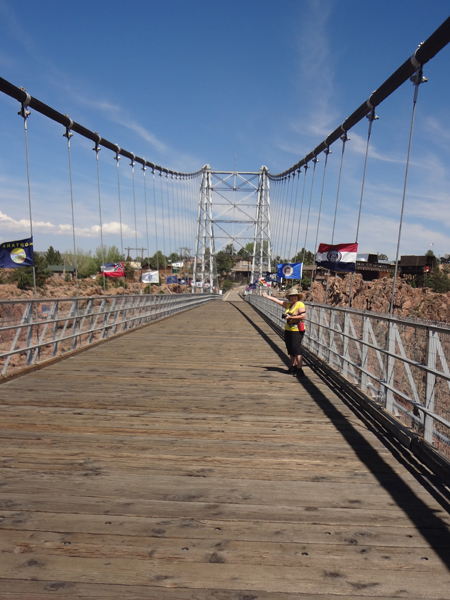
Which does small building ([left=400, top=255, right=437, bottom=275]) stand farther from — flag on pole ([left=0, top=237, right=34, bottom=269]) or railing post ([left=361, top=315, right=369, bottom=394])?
railing post ([left=361, top=315, right=369, bottom=394])

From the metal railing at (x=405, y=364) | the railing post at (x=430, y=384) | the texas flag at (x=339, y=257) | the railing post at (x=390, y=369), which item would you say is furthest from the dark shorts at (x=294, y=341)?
the texas flag at (x=339, y=257)

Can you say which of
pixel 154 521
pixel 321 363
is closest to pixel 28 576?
pixel 154 521

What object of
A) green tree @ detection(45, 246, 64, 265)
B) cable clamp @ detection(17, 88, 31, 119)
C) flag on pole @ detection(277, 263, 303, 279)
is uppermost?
cable clamp @ detection(17, 88, 31, 119)

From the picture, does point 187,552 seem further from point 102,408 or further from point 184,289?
point 184,289

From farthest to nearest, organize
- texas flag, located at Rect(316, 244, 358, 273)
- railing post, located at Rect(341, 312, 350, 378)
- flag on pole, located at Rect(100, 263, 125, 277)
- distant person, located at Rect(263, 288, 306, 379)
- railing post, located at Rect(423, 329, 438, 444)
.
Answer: flag on pole, located at Rect(100, 263, 125, 277) < texas flag, located at Rect(316, 244, 358, 273) < distant person, located at Rect(263, 288, 306, 379) < railing post, located at Rect(341, 312, 350, 378) < railing post, located at Rect(423, 329, 438, 444)

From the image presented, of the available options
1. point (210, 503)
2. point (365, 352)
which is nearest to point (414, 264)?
point (365, 352)

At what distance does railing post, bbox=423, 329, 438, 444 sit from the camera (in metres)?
3.72

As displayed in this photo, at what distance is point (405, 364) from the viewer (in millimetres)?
4523

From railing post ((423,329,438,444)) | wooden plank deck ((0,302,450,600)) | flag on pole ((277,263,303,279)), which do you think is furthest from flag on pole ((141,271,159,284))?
railing post ((423,329,438,444))

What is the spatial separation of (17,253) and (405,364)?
8493 mm

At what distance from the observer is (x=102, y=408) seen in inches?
201

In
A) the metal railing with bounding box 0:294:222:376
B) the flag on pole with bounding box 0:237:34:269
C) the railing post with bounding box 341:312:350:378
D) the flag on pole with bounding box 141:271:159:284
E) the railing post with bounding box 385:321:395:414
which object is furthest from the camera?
the flag on pole with bounding box 141:271:159:284

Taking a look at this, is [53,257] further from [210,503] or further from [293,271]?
[210,503]

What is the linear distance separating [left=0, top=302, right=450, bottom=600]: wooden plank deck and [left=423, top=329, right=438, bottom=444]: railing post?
10.3 inches
